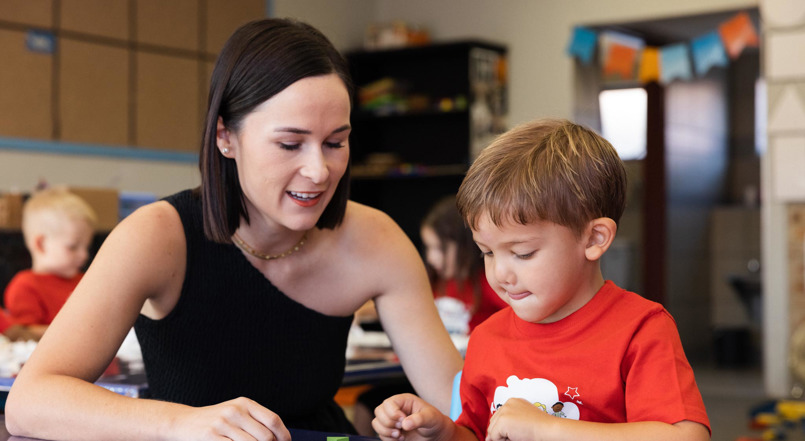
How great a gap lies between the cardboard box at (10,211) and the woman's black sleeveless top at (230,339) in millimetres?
2329

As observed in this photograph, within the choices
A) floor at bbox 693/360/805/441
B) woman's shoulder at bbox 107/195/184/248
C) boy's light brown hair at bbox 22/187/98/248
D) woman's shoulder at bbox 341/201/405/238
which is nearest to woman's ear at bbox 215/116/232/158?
woman's shoulder at bbox 107/195/184/248

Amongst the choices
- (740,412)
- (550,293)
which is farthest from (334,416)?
(740,412)

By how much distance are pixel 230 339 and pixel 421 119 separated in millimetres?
5451

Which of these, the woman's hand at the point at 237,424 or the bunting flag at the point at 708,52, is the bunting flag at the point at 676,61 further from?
the woman's hand at the point at 237,424

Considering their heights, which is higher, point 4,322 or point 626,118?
point 626,118

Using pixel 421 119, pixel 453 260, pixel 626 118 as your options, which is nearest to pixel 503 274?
pixel 453 260

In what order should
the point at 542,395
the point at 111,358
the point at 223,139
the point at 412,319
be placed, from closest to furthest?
1. the point at 542,395
2. the point at 111,358
3. the point at 223,139
4. the point at 412,319

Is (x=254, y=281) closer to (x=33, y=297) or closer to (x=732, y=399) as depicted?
(x=33, y=297)

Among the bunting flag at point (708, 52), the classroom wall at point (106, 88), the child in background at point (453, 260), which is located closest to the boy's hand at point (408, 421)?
the child in background at point (453, 260)

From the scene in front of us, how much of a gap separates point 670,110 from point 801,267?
2387 millimetres

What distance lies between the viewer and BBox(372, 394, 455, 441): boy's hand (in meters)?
1.02

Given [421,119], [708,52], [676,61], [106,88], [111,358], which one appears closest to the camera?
[111,358]

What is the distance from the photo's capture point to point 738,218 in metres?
8.21

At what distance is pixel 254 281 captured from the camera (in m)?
1.47
